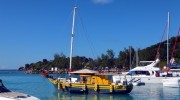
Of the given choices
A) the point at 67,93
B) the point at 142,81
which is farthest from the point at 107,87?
the point at 142,81

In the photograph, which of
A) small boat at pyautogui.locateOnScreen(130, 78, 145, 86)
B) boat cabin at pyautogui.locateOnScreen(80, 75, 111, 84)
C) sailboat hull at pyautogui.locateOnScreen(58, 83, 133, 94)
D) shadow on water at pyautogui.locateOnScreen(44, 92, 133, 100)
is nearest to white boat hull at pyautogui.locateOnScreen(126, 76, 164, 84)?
small boat at pyautogui.locateOnScreen(130, 78, 145, 86)

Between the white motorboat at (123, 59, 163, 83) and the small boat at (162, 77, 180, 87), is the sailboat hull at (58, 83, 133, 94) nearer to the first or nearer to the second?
the small boat at (162, 77, 180, 87)

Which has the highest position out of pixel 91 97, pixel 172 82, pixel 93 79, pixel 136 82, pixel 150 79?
pixel 150 79

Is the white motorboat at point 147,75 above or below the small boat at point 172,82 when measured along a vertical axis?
above

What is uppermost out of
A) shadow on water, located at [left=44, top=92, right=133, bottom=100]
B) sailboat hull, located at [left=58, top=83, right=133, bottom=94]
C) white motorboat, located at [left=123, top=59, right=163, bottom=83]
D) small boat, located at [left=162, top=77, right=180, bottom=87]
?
white motorboat, located at [left=123, top=59, right=163, bottom=83]

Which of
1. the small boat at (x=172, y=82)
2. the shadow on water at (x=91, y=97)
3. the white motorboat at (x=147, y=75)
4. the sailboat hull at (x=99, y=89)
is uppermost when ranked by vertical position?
the white motorboat at (x=147, y=75)

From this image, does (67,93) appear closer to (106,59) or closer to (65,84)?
(65,84)

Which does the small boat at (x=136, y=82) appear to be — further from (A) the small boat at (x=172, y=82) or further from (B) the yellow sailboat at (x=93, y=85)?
(B) the yellow sailboat at (x=93, y=85)

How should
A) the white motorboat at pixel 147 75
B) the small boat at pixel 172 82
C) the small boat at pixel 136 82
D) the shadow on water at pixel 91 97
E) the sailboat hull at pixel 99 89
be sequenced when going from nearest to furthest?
the shadow on water at pixel 91 97 < the sailboat hull at pixel 99 89 < the small boat at pixel 172 82 < the small boat at pixel 136 82 < the white motorboat at pixel 147 75

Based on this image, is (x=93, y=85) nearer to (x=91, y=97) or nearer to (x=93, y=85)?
(x=93, y=85)

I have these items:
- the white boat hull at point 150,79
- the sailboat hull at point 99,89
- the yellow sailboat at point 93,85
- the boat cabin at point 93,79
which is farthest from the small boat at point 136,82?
the boat cabin at point 93,79

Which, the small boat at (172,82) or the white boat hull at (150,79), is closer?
the small boat at (172,82)

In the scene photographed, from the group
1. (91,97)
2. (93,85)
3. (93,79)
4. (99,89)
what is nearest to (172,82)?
(93,79)

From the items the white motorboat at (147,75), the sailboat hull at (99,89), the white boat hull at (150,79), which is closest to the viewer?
the sailboat hull at (99,89)
